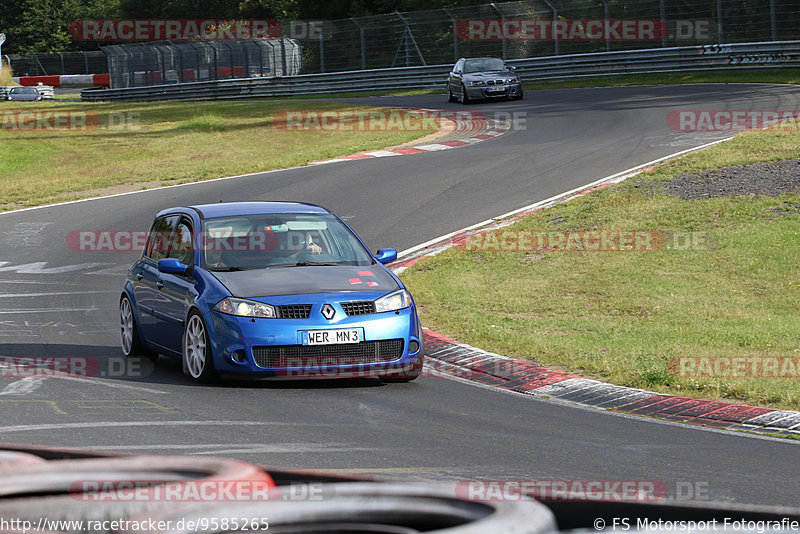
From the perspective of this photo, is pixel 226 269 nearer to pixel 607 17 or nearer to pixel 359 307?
pixel 359 307

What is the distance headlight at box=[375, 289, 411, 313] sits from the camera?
30.2ft

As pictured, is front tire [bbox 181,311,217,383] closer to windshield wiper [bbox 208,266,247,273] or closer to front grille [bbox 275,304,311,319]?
windshield wiper [bbox 208,266,247,273]

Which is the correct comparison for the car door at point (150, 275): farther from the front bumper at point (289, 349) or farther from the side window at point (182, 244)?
the front bumper at point (289, 349)

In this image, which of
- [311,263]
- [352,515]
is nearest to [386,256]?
[311,263]

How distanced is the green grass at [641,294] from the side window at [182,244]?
2.97 meters

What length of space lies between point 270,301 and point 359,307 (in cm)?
76

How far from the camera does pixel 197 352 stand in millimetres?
9273

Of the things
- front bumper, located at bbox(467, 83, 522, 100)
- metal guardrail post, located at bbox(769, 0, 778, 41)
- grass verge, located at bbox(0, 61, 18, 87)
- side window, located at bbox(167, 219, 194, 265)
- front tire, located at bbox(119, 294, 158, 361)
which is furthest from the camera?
grass verge, located at bbox(0, 61, 18, 87)

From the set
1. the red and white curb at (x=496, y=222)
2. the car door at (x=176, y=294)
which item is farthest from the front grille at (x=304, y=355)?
the red and white curb at (x=496, y=222)

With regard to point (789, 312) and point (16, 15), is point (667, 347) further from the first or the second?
point (16, 15)

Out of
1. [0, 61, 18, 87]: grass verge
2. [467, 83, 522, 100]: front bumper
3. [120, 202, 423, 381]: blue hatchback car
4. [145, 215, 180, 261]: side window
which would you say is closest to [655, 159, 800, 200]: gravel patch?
[120, 202, 423, 381]: blue hatchback car

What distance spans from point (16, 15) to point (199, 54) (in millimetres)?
55461

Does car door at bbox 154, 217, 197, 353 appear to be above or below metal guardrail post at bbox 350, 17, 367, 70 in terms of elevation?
below

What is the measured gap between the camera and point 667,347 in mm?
10289
